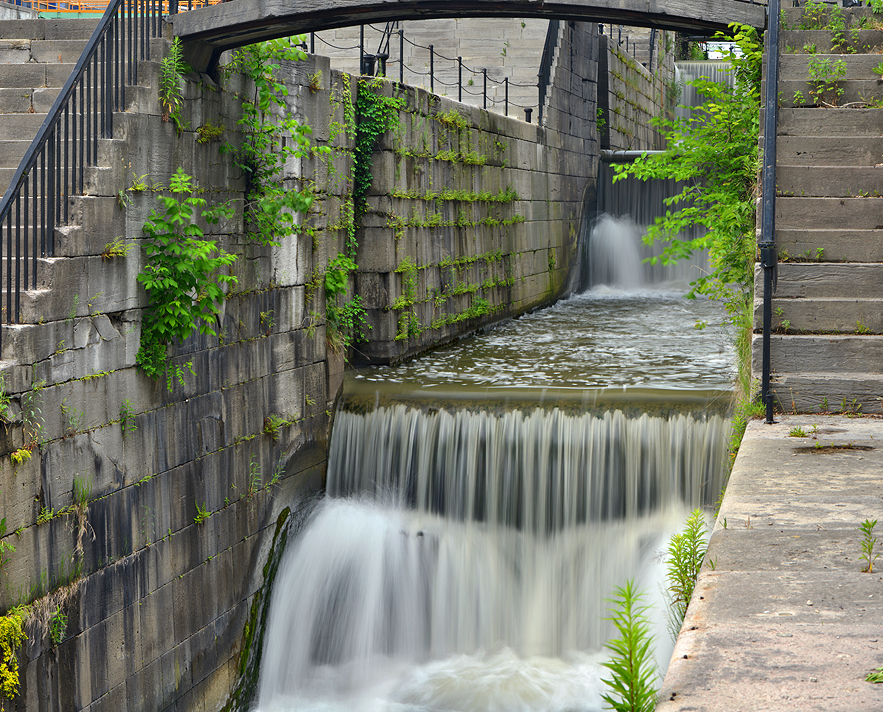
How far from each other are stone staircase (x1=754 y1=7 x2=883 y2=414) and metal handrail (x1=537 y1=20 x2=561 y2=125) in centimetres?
854

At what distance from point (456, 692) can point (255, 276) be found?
3552 millimetres

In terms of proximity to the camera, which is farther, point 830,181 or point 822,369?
point 830,181

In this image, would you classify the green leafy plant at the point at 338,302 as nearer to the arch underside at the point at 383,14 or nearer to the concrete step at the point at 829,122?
the arch underside at the point at 383,14

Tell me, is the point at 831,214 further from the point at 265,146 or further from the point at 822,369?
the point at 265,146

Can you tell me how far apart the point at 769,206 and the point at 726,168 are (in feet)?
7.35

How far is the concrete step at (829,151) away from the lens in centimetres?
702

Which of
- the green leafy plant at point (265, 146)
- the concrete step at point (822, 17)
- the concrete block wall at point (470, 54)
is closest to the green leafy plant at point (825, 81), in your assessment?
the concrete step at point (822, 17)

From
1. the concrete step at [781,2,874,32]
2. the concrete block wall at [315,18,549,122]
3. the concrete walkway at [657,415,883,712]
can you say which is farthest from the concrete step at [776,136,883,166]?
the concrete block wall at [315,18,549,122]

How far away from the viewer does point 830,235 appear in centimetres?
660

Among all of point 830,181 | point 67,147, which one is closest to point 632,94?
point 830,181

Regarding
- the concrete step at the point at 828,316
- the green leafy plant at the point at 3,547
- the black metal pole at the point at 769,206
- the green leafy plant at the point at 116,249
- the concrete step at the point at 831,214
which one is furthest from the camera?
the concrete step at the point at 831,214

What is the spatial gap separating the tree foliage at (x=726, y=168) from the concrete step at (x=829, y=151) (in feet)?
1.63

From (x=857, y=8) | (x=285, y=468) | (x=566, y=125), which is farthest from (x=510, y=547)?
(x=566, y=125)

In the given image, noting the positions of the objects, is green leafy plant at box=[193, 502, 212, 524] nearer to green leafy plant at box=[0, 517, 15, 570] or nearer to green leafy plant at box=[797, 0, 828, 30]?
green leafy plant at box=[0, 517, 15, 570]
